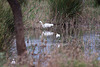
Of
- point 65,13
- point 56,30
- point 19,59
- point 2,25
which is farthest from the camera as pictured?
point 65,13

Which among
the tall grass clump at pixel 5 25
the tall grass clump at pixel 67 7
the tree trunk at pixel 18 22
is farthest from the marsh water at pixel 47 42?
the tall grass clump at pixel 67 7

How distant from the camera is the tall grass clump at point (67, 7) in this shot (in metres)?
10.7

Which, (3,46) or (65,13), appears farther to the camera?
(65,13)

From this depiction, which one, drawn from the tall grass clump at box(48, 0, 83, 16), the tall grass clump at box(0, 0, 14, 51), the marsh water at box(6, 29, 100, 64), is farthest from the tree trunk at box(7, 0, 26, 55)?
the tall grass clump at box(48, 0, 83, 16)

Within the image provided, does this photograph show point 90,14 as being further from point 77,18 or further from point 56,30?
point 56,30

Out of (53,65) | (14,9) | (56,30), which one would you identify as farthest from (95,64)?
(56,30)

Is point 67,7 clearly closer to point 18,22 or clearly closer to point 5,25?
point 5,25

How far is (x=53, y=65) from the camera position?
3938 millimetres

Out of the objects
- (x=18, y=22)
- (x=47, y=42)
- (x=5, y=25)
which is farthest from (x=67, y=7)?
(x=18, y=22)

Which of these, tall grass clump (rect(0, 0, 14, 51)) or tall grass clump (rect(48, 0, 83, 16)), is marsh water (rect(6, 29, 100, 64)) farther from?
tall grass clump (rect(48, 0, 83, 16))

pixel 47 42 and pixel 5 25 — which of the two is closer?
pixel 5 25

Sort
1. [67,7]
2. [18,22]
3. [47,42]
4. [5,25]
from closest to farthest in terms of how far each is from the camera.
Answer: [18,22] < [5,25] < [47,42] < [67,7]

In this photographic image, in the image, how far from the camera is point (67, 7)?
1069 cm

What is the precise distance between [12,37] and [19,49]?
1230mm
